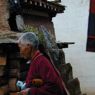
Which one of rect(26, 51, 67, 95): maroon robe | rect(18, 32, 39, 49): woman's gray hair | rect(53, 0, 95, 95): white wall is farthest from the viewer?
rect(53, 0, 95, 95): white wall

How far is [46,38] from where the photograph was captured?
9891mm

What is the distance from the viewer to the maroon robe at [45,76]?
5.39 meters

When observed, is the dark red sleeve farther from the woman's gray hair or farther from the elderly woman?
the woman's gray hair

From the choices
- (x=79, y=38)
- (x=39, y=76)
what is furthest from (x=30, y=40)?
(x=79, y=38)

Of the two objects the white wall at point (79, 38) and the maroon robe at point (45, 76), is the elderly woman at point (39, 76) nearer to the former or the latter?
the maroon robe at point (45, 76)

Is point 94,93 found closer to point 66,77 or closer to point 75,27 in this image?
point 75,27

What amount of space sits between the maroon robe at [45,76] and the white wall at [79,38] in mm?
11203

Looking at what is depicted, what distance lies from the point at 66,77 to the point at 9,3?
98.2 inches

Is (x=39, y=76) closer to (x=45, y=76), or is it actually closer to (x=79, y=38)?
(x=45, y=76)

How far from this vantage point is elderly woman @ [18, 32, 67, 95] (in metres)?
5.39

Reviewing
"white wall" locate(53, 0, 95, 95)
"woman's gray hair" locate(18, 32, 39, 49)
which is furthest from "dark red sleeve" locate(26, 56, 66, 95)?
"white wall" locate(53, 0, 95, 95)

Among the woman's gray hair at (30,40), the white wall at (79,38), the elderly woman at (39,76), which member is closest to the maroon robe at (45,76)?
the elderly woman at (39,76)

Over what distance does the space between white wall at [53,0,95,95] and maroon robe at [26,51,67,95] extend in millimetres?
11203

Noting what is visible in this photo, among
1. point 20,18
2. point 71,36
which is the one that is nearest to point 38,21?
point 20,18
